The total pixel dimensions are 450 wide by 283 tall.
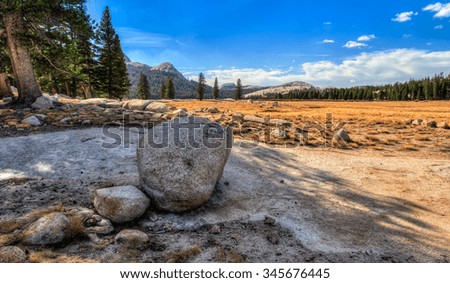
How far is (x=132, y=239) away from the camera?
5.12 metres

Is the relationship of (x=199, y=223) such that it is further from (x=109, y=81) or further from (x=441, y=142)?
(x=109, y=81)

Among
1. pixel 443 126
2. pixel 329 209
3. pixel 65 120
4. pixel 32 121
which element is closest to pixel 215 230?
pixel 329 209

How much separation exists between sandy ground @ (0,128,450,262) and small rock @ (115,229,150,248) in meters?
0.15

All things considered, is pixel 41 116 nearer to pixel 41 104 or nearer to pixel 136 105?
pixel 41 104

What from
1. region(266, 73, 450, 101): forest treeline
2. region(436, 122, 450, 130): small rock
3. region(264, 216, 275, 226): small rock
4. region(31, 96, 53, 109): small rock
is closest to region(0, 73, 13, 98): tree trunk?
region(31, 96, 53, 109): small rock

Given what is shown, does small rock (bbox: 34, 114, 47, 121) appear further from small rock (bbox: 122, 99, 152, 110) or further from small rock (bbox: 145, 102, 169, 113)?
small rock (bbox: 145, 102, 169, 113)

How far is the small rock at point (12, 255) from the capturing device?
4117mm

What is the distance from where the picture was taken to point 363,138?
1564 cm

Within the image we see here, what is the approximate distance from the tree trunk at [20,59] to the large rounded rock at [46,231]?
14421 millimetres

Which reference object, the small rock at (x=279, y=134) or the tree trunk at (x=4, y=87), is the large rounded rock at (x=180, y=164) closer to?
the small rock at (x=279, y=134)

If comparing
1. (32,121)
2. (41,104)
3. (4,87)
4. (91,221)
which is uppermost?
(4,87)

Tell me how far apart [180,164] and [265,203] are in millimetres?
2761

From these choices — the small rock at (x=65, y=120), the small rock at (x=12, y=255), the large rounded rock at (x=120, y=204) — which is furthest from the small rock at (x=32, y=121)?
the small rock at (x=12, y=255)

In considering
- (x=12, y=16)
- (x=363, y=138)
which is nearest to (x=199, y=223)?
(x=363, y=138)
